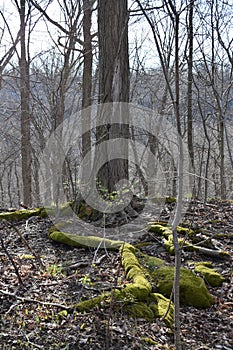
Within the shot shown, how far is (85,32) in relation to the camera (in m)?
8.02

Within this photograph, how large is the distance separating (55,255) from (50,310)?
59.7 inches

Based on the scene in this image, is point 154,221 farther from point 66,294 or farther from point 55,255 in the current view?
point 66,294

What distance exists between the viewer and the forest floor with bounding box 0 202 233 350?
2773 mm

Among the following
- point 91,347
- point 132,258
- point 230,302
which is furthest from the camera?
point 132,258

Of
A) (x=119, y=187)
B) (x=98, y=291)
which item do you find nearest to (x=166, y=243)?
(x=119, y=187)

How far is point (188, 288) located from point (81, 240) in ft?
5.79

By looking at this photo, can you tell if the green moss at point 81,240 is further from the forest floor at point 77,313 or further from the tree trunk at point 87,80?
the tree trunk at point 87,80

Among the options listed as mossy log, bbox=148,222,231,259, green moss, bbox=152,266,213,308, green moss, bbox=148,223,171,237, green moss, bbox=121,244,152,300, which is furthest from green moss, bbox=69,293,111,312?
green moss, bbox=148,223,171,237

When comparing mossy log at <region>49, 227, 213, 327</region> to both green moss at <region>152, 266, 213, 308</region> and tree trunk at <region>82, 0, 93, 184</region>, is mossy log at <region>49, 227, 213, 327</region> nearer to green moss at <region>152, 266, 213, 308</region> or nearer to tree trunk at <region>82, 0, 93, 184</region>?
green moss at <region>152, 266, 213, 308</region>

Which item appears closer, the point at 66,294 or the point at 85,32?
the point at 66,294

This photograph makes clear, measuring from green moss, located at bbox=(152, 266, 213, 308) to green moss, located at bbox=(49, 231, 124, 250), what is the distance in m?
0.87

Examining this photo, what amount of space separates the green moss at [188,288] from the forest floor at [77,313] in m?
0.10

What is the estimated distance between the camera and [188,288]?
3711mm

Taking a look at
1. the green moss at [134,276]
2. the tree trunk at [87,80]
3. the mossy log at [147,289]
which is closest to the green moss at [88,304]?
the mossy log at [147,289]
